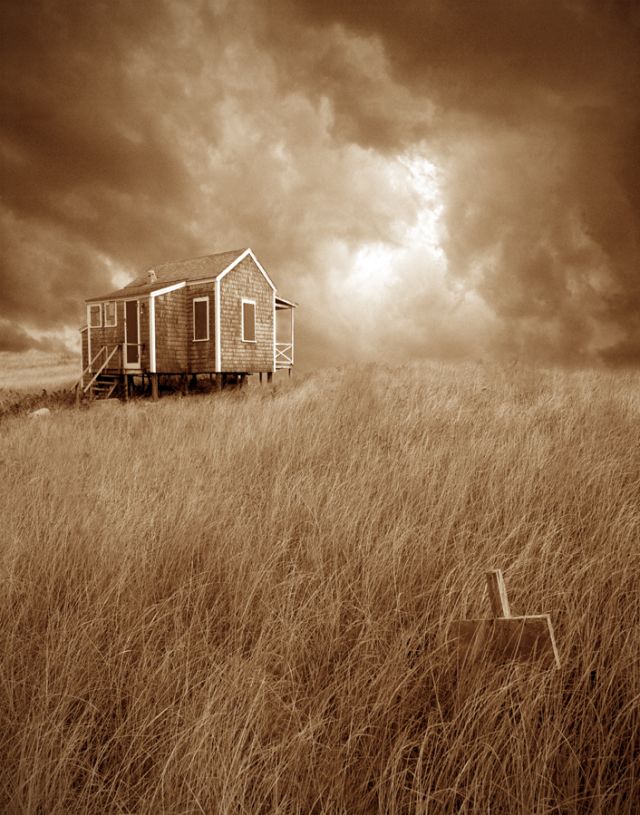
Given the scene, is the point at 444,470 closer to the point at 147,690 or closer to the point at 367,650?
the point at 367,650

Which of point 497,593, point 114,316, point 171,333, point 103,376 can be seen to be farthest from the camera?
point 103,376

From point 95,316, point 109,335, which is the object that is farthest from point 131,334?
point 95,316

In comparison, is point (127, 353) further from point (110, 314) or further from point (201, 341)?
point (201, 341)

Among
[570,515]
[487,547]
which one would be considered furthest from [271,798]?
[570,515]

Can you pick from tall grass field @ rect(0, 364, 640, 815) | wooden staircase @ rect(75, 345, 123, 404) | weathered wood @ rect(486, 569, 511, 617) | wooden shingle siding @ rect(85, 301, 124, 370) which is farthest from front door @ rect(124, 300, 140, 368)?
weathered wood @ rect(486, 569, 511, 617)

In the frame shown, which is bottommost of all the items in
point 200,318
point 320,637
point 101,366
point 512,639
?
point 320,637

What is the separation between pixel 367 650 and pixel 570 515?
2319 millimetres

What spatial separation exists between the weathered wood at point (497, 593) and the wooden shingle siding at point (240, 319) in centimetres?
1966

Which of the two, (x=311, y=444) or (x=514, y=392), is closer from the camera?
(x=311, y=444)

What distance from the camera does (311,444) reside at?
6.01 metres

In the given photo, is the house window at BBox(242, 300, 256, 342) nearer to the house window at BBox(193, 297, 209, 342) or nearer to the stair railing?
the house window at BBox(193, 297, 209, 342)

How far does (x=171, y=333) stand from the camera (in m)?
20.3

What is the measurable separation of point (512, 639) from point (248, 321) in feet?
69.6

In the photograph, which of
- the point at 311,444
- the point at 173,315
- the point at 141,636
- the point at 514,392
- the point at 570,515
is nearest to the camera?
the point at 141,636
